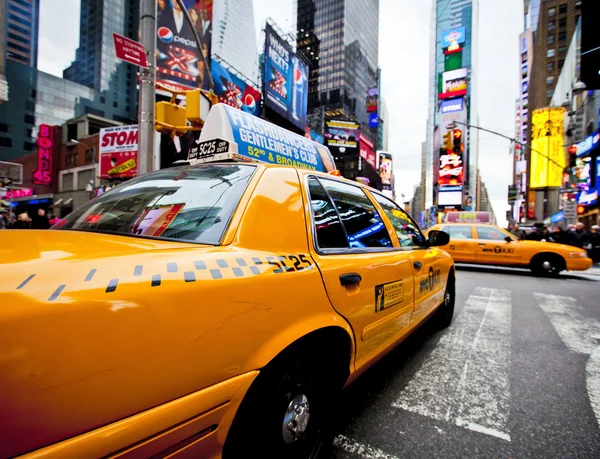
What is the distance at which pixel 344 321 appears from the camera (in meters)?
1.86

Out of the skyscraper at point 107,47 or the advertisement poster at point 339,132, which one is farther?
the skyscraper at point 107,47

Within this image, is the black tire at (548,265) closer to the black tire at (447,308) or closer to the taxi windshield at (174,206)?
the black tire at (447,308)

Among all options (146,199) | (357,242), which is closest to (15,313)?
(146,199)

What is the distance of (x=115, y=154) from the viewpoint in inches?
1136

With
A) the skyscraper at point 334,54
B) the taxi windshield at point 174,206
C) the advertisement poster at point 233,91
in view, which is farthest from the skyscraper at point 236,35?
the skyscraper at point 334,54

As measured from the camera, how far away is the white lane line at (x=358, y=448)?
1.91m

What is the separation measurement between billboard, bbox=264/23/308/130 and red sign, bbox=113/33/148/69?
24735 millimetres

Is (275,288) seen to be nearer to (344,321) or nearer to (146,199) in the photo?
(344,321)

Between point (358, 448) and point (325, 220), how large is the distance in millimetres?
1342

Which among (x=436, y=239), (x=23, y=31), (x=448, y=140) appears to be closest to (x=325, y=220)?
(x=436, y=239)

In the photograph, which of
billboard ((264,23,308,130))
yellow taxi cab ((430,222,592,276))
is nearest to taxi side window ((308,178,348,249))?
yellow taxi cab ((430,222,592,276))

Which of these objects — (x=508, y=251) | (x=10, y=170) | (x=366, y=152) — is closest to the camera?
(x=508, y=251)

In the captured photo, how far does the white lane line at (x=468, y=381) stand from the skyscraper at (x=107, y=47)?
99017 millimetres

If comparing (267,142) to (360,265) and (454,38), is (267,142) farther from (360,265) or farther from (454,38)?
(454,38)
